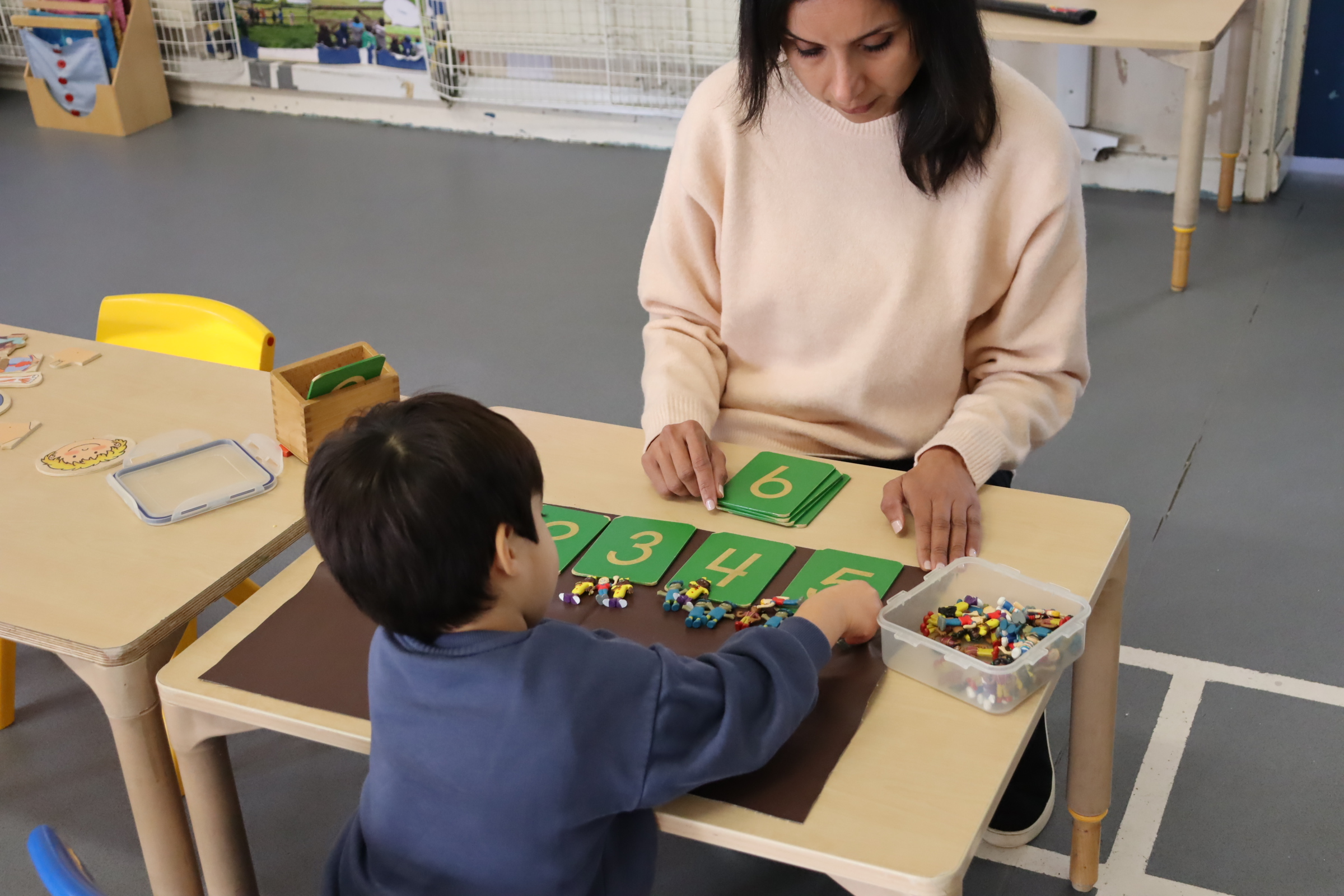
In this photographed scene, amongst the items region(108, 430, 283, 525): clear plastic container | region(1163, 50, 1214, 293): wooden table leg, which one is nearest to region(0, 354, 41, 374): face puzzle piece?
region(108, 430, 283, 525): clear plastic container

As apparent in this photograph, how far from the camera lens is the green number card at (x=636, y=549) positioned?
1.18 metres

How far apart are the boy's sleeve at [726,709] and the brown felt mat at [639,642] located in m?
0.02

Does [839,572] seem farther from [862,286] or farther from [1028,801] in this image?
[1028,801]

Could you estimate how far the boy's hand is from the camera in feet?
3.38

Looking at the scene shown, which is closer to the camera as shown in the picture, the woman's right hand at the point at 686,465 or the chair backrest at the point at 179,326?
the woman's right hand at the point at 686,465

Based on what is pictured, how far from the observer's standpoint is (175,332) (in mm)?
1916

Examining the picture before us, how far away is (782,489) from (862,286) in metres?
0.28

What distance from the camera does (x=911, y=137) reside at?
1332 millimetres

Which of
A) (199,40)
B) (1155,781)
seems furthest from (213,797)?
(199,40)

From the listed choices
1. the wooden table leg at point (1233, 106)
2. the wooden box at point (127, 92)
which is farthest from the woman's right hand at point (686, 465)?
the wooden box at point (127, 92)

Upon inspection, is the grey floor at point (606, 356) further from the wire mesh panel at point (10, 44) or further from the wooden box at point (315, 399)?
the wooden box at point (315, 399)

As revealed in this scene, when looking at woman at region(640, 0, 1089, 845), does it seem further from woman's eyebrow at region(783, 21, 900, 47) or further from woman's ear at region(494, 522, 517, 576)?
woman's ear at region(494, 522, 517, 576)

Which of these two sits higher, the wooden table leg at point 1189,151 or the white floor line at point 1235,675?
the wooden table leg at point 1189,151

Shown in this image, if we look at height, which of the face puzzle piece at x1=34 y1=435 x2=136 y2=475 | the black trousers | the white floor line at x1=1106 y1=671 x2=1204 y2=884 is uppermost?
the face puzzle piece at x1=34 y1=435 x2=136 y2=475
